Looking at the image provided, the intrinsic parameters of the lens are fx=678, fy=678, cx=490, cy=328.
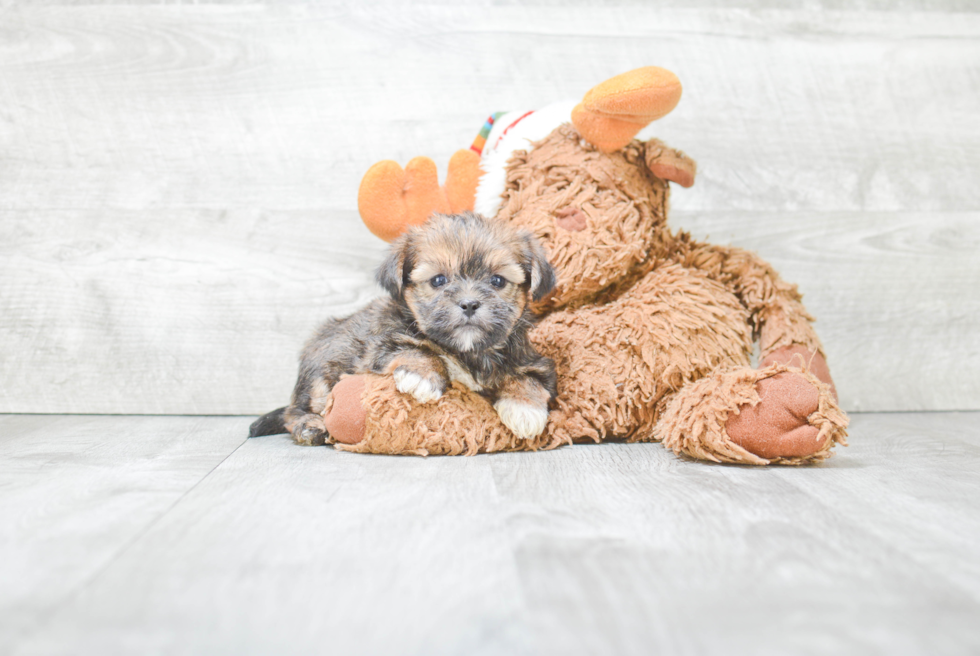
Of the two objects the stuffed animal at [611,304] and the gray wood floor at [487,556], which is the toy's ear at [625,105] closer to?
the stuffed animal at [611,304]

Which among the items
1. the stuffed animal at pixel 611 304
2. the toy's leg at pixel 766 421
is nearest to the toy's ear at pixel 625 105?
the stuffed animal at pixel 611 304

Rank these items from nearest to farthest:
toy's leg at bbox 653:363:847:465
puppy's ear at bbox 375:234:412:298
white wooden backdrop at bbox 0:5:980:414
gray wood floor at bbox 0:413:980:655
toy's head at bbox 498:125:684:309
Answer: gray wood floor at bbox 0:413:980:655, toy's leg at bbox 653:363:847:465, puppy's ear at bbox 375:234:412:298, toy's head at bbox 498:125:684:309, white wooden backdrop at bbox 0:5:980:414

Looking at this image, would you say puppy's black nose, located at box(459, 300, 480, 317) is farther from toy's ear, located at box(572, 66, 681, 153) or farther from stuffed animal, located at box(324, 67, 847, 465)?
toy's ear, located at box(572, 66, 681, 153)

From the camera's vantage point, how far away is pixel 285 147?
269 centimetres

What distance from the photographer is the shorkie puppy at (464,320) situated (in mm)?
1826

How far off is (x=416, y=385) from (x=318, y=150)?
1296 millimetres

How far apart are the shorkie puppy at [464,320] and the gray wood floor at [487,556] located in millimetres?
216

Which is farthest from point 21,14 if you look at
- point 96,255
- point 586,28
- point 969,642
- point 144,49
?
point 969,642

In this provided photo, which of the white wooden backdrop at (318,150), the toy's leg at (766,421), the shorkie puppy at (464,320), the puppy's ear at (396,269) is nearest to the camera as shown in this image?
the toy's leg at (766,421)

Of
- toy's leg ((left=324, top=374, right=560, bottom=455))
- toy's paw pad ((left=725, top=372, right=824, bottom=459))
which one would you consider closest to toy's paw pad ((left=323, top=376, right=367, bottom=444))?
toy's leg ((left=324, top=374, right=560, bottom=455))

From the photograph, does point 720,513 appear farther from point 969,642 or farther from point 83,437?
point 83,437

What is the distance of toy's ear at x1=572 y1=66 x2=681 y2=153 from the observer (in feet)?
6.24

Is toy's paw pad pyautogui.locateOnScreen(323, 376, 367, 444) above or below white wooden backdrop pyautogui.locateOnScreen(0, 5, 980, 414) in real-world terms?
below

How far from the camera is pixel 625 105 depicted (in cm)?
194
